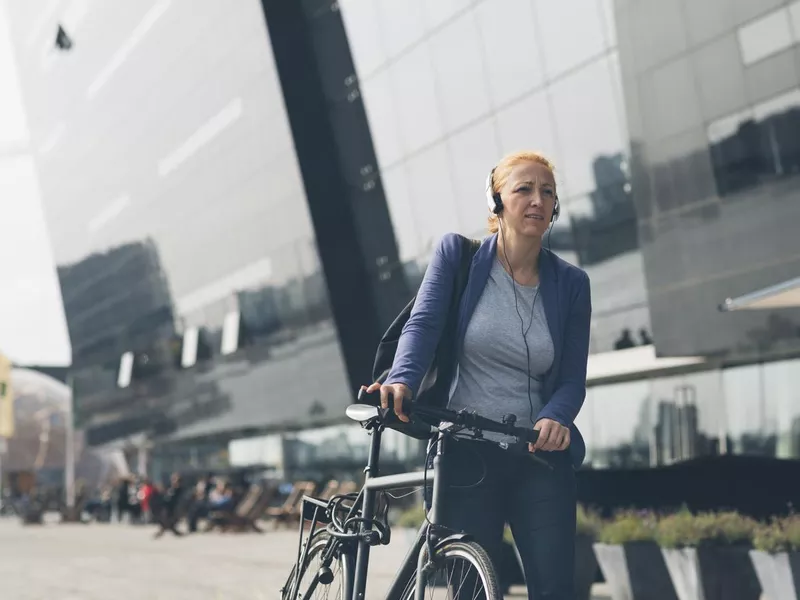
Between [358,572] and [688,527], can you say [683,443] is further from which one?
[358,572]

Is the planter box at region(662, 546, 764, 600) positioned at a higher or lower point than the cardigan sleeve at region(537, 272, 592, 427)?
lower

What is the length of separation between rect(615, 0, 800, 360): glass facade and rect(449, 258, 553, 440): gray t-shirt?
47.9 feet

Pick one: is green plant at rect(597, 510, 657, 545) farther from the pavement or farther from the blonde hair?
the blonde hair

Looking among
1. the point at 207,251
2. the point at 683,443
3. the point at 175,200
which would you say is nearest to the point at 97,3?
the point at 175,200

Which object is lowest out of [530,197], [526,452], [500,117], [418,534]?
[418,534]

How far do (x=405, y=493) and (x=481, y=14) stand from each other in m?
21.8

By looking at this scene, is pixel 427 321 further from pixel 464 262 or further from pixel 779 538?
pixel 779 538

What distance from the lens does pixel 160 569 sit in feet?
55.0

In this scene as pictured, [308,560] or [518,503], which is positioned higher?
[518,503]

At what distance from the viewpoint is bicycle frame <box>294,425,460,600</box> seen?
12.5ft

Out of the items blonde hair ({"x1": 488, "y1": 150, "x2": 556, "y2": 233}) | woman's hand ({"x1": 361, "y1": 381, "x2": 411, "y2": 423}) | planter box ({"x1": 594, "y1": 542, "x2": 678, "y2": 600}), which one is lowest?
planter box ({"x1": 594, "y1": 542, "x2": 678, "y2": 600})

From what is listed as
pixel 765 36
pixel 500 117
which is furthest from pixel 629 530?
pixel 500 117

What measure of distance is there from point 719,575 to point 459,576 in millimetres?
4772

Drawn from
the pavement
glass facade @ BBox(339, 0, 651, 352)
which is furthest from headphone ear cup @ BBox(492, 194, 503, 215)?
glass facade @ BBox(339, 0, 651, 352)
